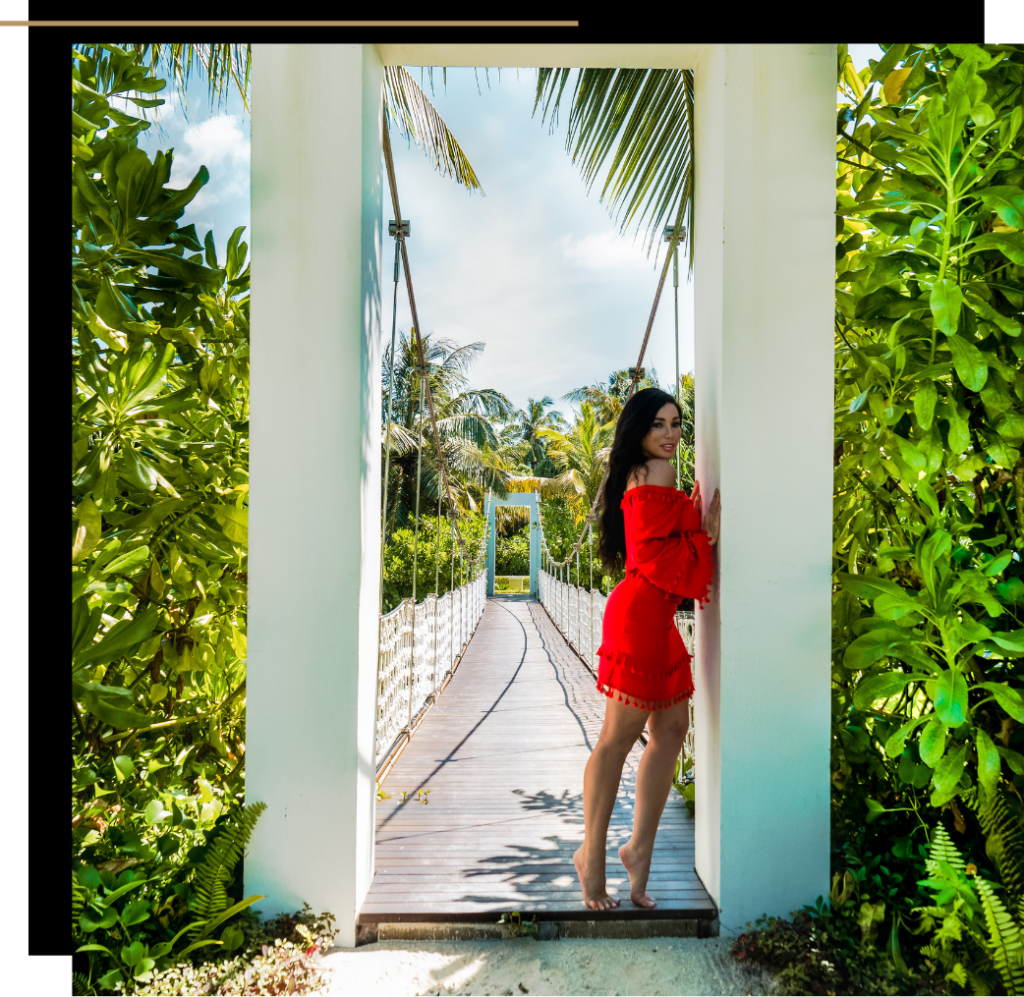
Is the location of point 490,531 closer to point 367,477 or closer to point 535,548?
point 535,548

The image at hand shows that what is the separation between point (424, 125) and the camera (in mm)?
3393

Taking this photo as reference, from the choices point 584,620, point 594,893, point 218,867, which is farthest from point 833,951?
point 584,620

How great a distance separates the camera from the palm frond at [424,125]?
3.06 metres

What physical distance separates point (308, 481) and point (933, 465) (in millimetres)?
1502

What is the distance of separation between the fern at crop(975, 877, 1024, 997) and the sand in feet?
1.53

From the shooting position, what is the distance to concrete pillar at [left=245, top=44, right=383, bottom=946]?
5.03 feet

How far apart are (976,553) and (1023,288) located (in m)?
0.63

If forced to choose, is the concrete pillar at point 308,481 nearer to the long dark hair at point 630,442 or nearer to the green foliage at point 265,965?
the green foliage at point 265,965

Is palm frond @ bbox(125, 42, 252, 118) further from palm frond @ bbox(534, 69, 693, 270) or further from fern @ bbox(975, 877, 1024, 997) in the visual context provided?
fern @ bbox(975, 877, 1024, 997)

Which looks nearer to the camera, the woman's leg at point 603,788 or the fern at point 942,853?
the fern at point 942,853

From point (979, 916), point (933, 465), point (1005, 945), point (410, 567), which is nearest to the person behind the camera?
point (1005, 945)

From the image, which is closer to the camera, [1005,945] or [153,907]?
[1005,945]

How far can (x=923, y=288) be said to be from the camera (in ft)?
4.83

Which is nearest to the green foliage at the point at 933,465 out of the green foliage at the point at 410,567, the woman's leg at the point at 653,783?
the woman's leg at the point at 653,783
